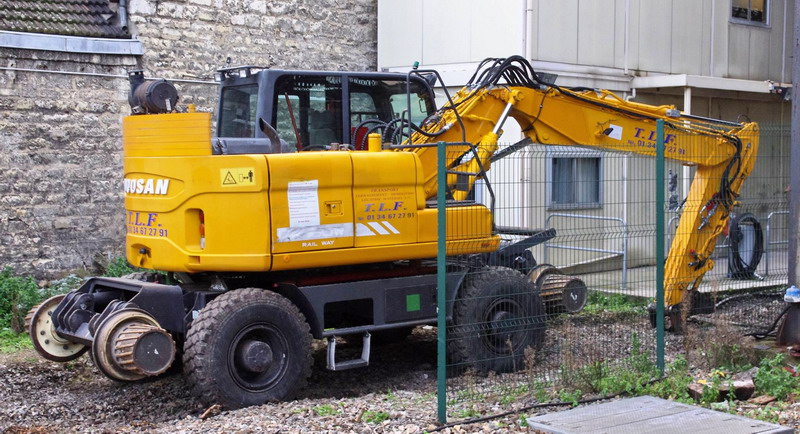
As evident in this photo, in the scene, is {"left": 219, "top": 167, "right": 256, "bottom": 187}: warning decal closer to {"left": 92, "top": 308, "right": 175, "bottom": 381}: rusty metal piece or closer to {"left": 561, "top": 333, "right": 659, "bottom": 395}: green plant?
{"left": 92, "top": 308, "right": 175, "bottom": 381}: rusty metal piece

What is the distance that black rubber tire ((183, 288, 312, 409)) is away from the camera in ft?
25.1

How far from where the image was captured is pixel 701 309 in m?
10.3

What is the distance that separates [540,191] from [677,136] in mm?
1811

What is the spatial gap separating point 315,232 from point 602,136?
344 cm

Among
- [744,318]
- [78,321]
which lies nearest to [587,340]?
[744,318]

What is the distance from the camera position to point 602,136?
9984 millimetres

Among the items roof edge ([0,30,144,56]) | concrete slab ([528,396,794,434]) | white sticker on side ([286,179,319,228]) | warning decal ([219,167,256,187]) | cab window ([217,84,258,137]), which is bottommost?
concrete slab ([528,396,794,434])

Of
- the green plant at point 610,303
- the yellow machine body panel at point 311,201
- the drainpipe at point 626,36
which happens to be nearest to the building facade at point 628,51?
the drainpipe at point 626,36

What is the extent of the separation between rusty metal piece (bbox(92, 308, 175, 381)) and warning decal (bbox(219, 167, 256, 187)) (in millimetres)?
1271

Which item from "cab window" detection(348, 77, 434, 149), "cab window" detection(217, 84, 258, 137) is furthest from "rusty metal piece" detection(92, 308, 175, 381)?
"cab window" detection(348, 77, 434, 149)

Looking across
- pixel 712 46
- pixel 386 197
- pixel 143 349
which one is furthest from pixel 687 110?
pixel 143 349

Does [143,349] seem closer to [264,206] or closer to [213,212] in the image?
[213,212]

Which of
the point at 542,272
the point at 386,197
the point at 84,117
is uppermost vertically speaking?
the point at 84,117

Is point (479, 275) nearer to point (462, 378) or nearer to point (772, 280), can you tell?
point (462, 378)
